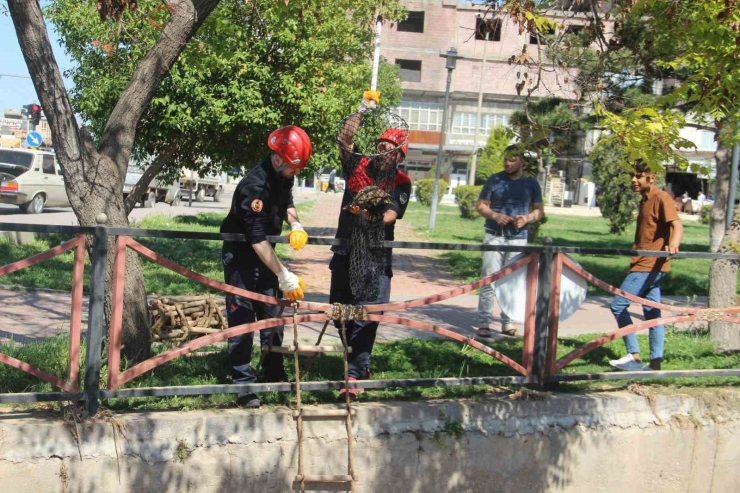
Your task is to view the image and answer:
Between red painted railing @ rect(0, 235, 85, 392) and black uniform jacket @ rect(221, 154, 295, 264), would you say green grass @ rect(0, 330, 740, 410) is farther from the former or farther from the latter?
black uniform jacket @ rect(221, 154, 295, 264)

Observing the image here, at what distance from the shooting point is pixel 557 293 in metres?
5.11

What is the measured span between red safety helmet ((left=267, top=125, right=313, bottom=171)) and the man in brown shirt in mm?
2846

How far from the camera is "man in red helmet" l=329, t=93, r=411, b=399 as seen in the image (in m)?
4.84

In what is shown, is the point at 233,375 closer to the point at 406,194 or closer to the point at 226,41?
the point at 406,194

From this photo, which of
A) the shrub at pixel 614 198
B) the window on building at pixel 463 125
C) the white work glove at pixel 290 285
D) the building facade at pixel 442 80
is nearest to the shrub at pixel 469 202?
the shrub at pixel 614 198

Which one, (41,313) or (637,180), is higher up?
(637,180)

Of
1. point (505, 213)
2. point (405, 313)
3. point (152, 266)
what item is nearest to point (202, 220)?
point (152, 266)

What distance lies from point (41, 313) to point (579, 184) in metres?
52.2

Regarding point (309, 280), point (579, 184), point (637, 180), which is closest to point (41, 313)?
point (309, 280)

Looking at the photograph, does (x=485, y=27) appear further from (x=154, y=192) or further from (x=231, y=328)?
(x=154, y=192)

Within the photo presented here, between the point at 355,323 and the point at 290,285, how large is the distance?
677 mm

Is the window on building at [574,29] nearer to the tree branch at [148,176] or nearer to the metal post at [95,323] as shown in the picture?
the metal post at [95,323]

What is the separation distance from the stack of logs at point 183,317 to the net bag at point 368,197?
1.62m

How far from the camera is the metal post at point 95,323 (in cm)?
408
